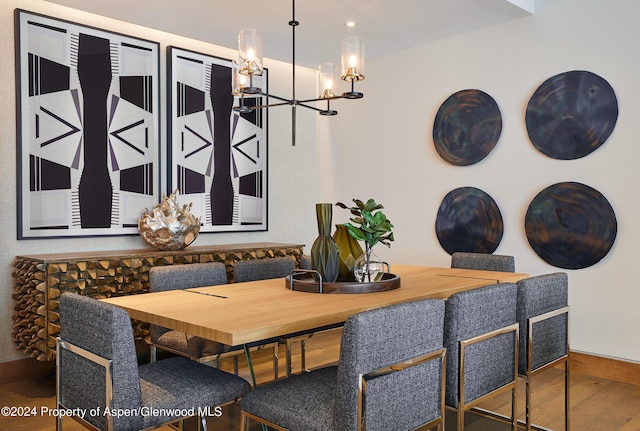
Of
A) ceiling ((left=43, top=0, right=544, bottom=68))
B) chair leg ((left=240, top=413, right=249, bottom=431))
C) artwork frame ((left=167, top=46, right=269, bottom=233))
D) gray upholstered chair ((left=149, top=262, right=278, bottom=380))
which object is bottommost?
chair leg ((left=240, top=413, right=249, bottom=431))

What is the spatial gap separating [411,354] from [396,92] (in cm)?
353

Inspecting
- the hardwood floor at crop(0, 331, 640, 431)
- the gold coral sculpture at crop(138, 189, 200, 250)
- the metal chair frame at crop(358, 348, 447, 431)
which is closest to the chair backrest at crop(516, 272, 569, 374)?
the hardwood floor at crop(0, 331, 640, 431)

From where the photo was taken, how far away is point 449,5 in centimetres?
370

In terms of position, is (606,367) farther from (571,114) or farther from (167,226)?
(167,226)

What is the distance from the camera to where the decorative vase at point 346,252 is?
2.59 meters

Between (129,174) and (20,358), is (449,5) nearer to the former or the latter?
(129,174)

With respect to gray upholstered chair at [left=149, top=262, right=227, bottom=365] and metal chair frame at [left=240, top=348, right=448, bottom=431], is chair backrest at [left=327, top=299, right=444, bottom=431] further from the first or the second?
gray upholstered chair at [left=149, top=262, right=227, bottom=365]

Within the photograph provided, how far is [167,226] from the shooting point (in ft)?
12.3

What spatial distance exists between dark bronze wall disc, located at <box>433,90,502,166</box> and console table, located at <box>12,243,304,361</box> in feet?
7.34

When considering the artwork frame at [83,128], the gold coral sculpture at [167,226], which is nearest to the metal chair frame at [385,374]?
the gold coral sculpture at [167,226]

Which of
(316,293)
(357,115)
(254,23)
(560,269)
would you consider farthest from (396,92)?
(316,293)

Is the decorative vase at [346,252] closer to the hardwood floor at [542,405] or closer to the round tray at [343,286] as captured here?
the round tray at [343,286]

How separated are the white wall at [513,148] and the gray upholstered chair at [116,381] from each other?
265cm

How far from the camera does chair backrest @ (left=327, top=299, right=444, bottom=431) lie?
1.52m
